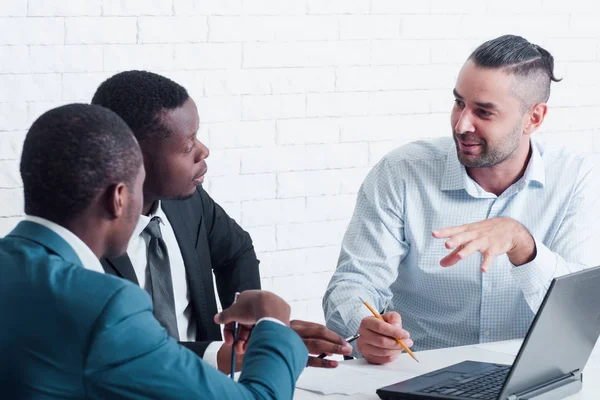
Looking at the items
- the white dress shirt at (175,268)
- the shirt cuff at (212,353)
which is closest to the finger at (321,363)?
the shirt cuff at (212,353)

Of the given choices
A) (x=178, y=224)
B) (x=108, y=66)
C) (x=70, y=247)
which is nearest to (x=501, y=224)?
(x=178, y=224)

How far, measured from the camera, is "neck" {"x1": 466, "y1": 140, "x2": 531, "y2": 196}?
7.86 ft

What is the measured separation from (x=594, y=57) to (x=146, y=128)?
230cm

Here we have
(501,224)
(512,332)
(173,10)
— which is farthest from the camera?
(173,10)

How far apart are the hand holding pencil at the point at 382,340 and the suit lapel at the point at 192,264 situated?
17.2 inches

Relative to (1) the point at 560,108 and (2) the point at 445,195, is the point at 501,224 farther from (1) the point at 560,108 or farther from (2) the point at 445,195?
(1) the point at 560,108

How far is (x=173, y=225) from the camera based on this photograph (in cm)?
211

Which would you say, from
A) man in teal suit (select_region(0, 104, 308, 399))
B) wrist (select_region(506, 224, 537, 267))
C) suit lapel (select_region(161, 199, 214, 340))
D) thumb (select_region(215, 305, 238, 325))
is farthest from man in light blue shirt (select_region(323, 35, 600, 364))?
man in teal suit (select_region(0, 104, 308, 399))

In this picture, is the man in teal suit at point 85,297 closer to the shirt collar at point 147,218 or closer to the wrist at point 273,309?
the wrist at point 273,309

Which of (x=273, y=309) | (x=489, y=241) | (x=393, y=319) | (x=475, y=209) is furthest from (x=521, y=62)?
(x=273, y=309)

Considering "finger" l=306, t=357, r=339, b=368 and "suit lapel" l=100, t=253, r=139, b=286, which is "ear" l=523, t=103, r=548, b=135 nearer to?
"finger" l=306, t=357, r=339, b=368

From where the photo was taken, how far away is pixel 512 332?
2.30 m

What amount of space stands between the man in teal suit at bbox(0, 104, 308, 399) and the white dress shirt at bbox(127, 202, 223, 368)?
0.68 meters

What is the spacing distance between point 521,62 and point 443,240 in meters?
0.51
